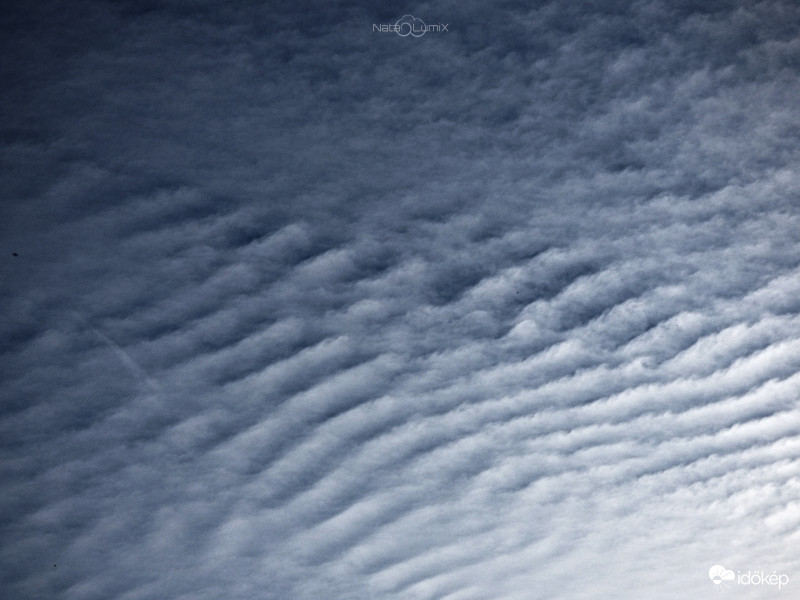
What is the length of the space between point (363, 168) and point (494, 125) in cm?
30

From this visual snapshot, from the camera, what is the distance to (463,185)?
148cm

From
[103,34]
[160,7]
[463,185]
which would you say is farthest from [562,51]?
[103,34]

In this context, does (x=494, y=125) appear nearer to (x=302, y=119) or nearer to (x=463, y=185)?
(x=463, y=185)
